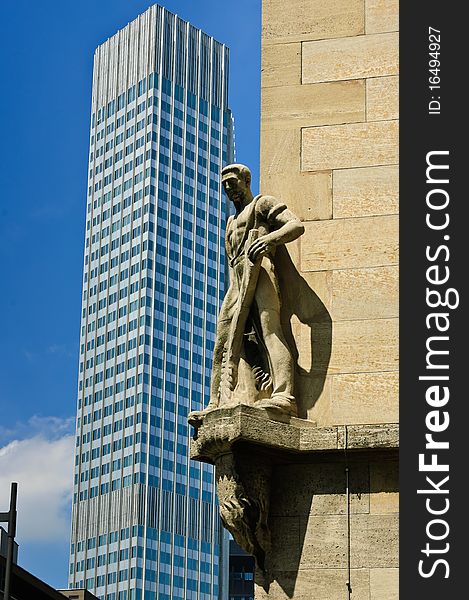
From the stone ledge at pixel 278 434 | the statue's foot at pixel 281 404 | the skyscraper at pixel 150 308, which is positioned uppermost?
the skyscraper at pixel 150 308

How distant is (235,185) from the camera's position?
15.3m

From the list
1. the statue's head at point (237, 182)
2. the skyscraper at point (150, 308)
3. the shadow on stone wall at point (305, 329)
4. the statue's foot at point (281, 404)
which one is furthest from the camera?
the skyscraper at point (150, 308)

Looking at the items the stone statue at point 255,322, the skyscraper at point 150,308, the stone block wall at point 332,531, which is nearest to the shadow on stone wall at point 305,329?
the stone statue at point 255,322

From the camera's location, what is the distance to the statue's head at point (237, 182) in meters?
15.3

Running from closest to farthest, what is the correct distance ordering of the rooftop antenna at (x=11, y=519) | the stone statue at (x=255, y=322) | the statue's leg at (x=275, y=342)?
the statue's leg at (x=275, y=342), the stone statue at (x=255, y=322), the rooftop antenna at (x=11, y=519)

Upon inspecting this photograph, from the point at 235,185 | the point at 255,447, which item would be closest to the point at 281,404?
the point at 255,447

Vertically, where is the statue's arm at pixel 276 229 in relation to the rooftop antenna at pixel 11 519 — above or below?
above

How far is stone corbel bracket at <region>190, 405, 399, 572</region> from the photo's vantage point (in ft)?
45.9

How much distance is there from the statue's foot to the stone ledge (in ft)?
0.19

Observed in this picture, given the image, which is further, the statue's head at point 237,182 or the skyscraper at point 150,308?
the skyscraper at point 150,308

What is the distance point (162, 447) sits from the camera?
152625mm

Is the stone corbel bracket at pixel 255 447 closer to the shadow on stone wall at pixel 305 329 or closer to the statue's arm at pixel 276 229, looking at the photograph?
the shadow on stone wall at pixel 305 329

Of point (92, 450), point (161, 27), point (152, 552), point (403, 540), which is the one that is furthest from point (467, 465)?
point (161, 27)

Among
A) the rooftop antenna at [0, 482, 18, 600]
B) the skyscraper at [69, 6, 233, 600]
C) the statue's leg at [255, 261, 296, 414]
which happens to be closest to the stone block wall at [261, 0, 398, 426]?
the statue's leg at [255, 261, 296, 414]
